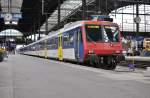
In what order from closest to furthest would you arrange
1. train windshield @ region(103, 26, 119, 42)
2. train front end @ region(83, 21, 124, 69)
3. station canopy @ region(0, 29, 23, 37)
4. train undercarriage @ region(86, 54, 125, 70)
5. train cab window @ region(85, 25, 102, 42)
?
train undercarriage @ region(86, 54, 125, 70)
train front end @ region(83, 21, 124, 69)
train cab window @ region(85, 25, 102, 42)
train windshield @ region(103, 26, 119, 42)
station canopy @ region(0, 29, 23, 37)

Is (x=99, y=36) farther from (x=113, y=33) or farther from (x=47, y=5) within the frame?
(x=47, y=5)

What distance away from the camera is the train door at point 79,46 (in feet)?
96.5

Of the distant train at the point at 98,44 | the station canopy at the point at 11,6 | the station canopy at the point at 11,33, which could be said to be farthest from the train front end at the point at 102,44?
the station canopy at the point at 11,33

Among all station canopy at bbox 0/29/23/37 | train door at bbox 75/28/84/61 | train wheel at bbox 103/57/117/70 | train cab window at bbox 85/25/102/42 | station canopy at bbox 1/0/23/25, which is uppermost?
station canopy at bbox 1/0/23/25

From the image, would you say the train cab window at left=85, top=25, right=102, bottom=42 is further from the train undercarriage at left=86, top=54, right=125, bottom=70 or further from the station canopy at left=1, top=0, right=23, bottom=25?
the station canopy at left=1, top=0, right=23, bottom=25


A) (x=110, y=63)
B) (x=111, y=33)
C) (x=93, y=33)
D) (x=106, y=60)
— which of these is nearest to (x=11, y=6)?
(x=93, y=33)

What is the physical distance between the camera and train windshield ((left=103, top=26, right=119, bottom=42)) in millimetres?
29312

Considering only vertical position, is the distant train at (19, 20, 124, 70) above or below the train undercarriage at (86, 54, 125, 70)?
above

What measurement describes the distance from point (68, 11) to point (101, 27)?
49.0 meters

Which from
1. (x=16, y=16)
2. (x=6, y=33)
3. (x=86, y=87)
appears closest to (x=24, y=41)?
(x=6, y=33)

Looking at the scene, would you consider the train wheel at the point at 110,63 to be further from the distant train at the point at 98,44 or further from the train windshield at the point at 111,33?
the train windshield at the point at 111,33

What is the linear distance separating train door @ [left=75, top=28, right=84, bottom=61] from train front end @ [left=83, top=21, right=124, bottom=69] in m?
0.68

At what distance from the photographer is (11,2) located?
7062 centimetres

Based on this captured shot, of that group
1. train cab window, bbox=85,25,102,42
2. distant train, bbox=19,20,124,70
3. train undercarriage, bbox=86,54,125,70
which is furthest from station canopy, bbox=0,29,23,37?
train undercarriage, bbox=86,54,125,70
